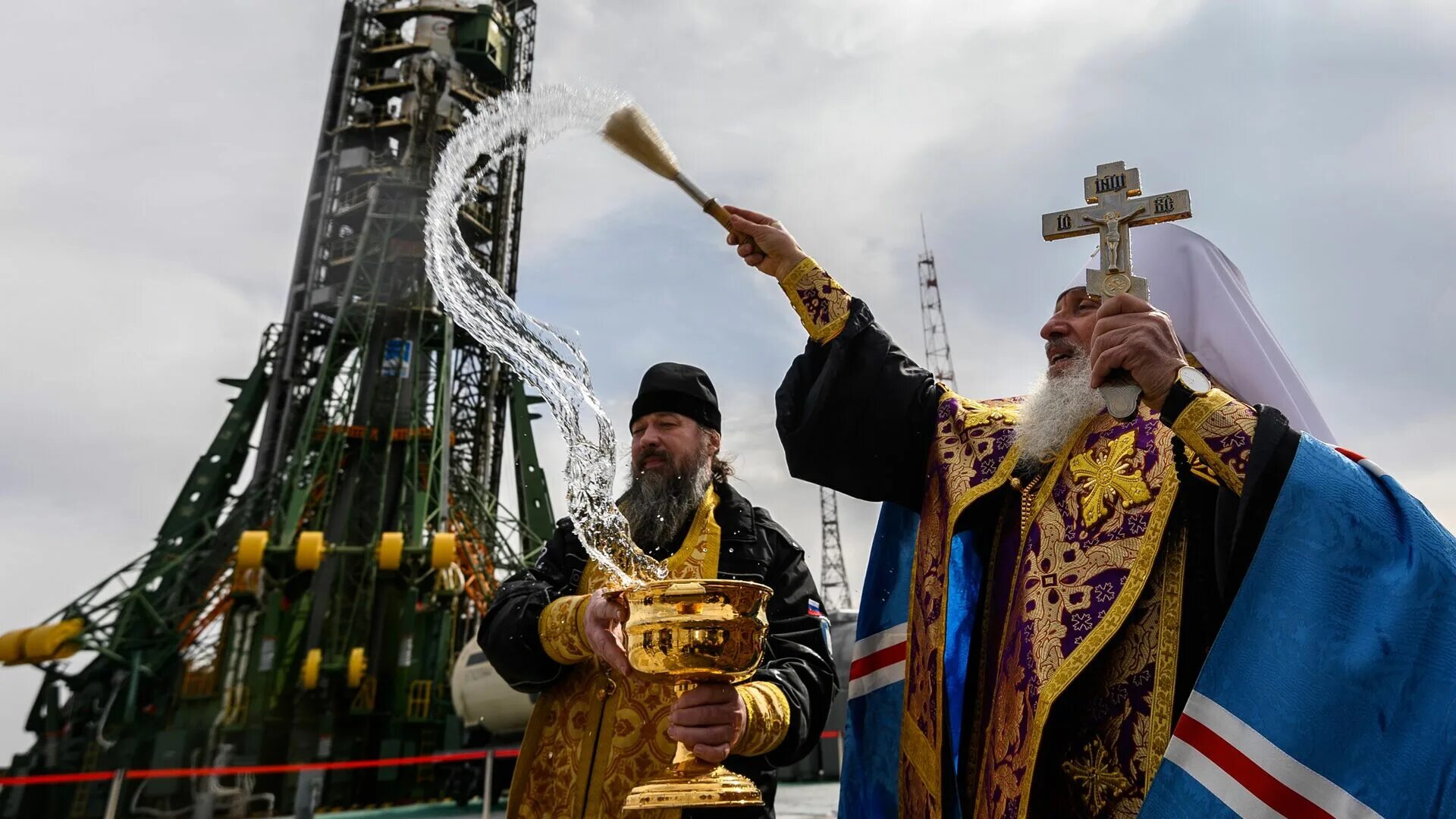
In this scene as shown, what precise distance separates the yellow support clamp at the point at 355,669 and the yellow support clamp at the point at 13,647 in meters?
5.90

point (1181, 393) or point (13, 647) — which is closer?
point (1181, 393)

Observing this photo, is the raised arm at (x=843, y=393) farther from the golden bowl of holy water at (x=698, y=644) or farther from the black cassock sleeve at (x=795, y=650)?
the black cassock sleeve at (x=795, y=650)

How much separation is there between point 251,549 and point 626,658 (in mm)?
18476

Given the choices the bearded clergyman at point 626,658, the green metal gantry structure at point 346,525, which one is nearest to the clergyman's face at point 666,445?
the bearded clergyman at point 626,658

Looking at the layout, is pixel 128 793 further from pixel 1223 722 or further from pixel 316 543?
pixel 1223 722

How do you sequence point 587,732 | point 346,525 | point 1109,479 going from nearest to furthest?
point 1109,479 < point 587,732 < point 346,525

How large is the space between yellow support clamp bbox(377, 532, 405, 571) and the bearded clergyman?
55.6 ft

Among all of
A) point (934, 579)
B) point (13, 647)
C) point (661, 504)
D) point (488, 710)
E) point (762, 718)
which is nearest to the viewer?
point (934, 579)

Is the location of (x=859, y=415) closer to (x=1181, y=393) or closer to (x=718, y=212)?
(x=718, y=212)

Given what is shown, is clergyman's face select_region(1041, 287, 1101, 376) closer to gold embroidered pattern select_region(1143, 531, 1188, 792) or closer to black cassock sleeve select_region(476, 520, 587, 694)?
gold embroidered pattern select_region(1143, 531, 1188, 792)

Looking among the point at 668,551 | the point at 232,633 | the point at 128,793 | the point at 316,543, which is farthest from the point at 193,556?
the point at 668,551

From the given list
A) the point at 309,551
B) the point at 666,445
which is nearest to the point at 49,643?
the point at 309,551

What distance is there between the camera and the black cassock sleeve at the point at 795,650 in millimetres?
2482

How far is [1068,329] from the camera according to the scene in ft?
7.57
